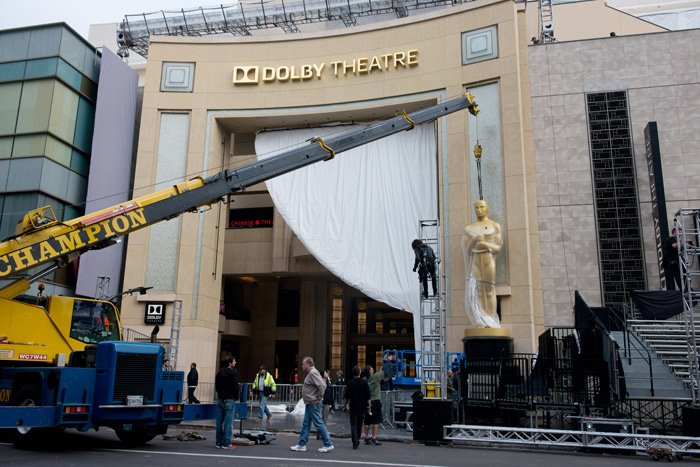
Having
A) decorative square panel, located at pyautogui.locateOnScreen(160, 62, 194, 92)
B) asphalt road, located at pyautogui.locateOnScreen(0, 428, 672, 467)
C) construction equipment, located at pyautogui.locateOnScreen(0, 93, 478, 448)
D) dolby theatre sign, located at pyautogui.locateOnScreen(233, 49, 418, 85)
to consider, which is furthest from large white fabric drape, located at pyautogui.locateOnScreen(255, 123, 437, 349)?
construction equipment, located at pyautogui.locateOnScreen(0, 93, 478, 448)

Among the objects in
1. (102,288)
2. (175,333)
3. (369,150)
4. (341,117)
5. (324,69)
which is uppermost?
(324,69)

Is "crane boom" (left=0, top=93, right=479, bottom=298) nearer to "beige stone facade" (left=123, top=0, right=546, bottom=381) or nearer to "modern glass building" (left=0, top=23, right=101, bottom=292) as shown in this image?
"beige stone facade" (left=123, top=0, right=546, bottom=381)

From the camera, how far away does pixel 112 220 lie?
12.8 m

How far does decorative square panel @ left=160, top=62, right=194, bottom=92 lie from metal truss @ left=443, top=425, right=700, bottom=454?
21620 mm

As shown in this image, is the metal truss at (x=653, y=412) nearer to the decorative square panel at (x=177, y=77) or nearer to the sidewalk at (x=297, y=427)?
the sidewalk at (x=297, y=427)

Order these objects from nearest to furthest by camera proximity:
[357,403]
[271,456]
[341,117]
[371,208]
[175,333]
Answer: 1. [271,456]
2. [357,403]
3. [175,333]
4. [371,208]
5. [341,117]

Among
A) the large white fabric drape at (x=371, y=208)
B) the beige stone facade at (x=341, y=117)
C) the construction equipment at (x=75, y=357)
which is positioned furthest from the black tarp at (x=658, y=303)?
the construction equipment at (x=75, y=357)

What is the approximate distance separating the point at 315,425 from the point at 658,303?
542 inches

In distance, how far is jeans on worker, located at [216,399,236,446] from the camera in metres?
11.5

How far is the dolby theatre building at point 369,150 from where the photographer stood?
937 inches

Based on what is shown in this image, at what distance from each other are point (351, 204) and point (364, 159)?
7.34ft

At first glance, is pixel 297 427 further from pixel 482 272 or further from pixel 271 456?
pixel 482 272

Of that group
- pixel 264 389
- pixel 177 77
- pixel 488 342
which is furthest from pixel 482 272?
pixel 177 77

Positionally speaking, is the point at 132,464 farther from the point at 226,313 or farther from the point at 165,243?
the point at 226,313
